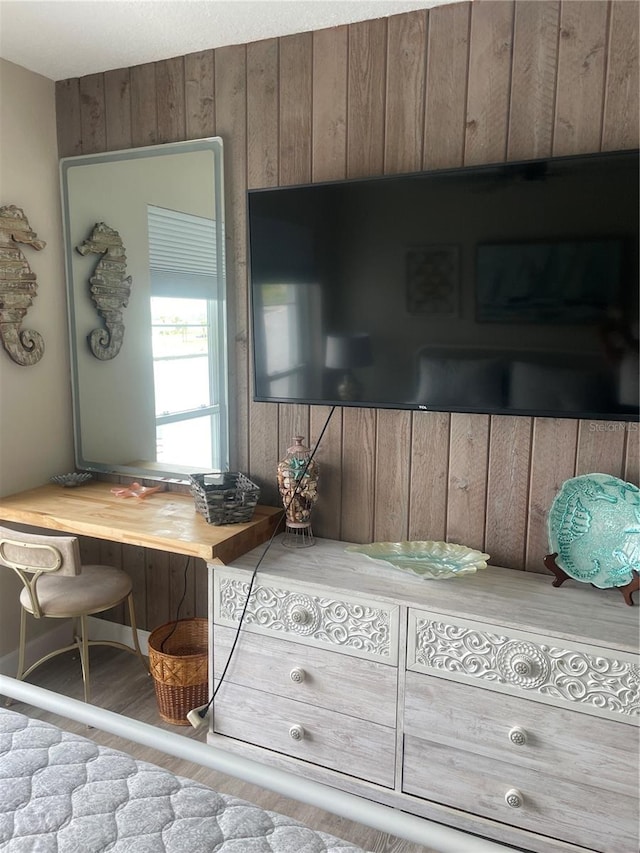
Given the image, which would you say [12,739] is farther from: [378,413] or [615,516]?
[615,516]

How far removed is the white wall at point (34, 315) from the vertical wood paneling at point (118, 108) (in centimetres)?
29

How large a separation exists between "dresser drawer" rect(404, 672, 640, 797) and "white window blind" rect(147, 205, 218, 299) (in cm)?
157

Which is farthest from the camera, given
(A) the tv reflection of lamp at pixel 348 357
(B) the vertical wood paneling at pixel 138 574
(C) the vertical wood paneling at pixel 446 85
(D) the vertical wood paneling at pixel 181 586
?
(B) the vertical wood paneling at pixel 138 574

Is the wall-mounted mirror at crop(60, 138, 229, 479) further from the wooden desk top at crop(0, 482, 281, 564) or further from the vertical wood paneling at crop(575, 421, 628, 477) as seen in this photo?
the vertical wood paneling at crop(575, 421, 628, 477)

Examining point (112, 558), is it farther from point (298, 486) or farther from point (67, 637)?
point (298, 486)

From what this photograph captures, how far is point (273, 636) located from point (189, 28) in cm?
203

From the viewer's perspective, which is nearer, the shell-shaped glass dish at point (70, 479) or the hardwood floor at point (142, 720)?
the hardwood floor at point (142, 720)

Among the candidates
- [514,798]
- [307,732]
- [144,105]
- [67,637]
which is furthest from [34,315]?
[514,798]

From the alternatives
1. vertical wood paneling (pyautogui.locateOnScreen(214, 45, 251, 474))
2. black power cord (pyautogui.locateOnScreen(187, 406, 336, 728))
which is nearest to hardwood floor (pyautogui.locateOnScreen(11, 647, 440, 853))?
black power cord (pyautogui.locateOnScreen(187, 406, 336, 728))

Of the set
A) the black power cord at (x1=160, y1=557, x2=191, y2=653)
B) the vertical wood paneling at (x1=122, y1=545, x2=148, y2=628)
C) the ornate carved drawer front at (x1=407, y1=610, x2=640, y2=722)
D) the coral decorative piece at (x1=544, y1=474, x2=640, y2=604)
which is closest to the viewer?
the ornate carved drawer front at (x1=407, y1=610, x2=640, y2=722)

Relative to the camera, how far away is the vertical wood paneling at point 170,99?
2.51 meters

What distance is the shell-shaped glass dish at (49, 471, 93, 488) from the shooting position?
2799 mm

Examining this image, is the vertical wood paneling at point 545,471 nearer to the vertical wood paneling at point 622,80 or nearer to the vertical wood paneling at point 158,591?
the vertical wood paneling at point 622,80

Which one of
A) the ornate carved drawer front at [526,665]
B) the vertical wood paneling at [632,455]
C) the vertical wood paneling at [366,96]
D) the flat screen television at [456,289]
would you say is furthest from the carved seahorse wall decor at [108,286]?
the vertical wood paneling at [632,455]
